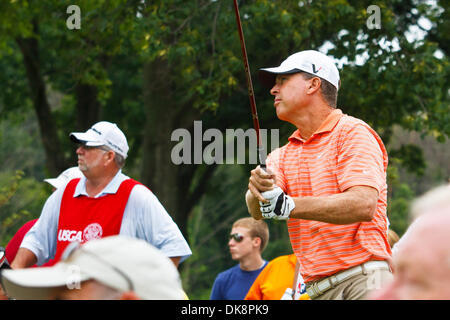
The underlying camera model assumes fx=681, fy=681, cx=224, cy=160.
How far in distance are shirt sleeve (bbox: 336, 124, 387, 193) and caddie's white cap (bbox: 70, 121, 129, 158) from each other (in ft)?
6.64

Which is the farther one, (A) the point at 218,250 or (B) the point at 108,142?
(A) the point at 218,250

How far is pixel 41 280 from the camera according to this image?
6.84 ft

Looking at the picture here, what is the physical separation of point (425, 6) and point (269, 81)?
7.08 metres

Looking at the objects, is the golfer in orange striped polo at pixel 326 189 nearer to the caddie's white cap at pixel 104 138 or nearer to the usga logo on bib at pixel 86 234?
the usga logo on bib at pixel 86 234

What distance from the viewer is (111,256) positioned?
1875 mm

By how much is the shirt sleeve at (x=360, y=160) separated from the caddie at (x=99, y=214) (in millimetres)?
1429

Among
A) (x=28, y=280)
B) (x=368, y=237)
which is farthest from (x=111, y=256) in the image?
(x=368, y=237)

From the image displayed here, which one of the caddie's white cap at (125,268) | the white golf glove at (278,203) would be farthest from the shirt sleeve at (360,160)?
the caddie's white cap at (125,268)

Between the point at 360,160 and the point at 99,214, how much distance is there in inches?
74.5

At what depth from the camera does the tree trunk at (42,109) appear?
1423 cm

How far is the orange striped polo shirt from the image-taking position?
11.2 ft

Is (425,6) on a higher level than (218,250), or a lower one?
higher

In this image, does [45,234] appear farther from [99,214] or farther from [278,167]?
[278,167]

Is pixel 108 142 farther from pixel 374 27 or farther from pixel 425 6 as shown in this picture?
pixel 425 6
